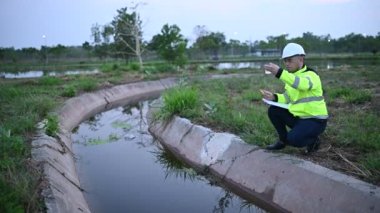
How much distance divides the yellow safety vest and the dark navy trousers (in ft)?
0.35

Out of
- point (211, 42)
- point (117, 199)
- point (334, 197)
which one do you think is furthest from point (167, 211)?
point (211, 42)

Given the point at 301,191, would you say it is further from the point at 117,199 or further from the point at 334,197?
the point at 117,199

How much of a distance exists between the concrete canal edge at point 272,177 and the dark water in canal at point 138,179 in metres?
0.26

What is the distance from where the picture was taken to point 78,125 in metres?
11.0

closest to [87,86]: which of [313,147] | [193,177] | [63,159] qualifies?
[63,159]

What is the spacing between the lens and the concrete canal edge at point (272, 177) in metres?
4.09

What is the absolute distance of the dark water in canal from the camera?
17.7ft

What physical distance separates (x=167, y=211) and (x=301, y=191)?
1960mm

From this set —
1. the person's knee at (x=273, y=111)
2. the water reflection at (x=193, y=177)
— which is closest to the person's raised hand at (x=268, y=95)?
the person's knee at (x=273, y=111)

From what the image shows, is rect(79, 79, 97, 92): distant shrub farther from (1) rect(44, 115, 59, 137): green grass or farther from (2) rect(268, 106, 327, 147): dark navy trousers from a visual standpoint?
(2) rect(268, 106, 327, 147): dark navy trousers

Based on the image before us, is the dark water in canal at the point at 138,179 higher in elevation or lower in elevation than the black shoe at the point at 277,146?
lower

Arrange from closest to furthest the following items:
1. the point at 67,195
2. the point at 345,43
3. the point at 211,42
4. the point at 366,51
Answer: the point at 67,195, the point at 211,42, the point at 366,51, the point at 345,43

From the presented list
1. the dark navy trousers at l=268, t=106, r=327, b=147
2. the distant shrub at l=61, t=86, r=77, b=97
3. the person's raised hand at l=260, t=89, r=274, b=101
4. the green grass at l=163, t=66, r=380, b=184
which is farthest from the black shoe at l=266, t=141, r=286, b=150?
the distant shrub at l=61, t=86, r=77, b=97

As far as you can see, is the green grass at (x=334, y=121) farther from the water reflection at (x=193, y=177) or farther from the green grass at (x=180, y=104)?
the water reflection at (x=193, y=177)
